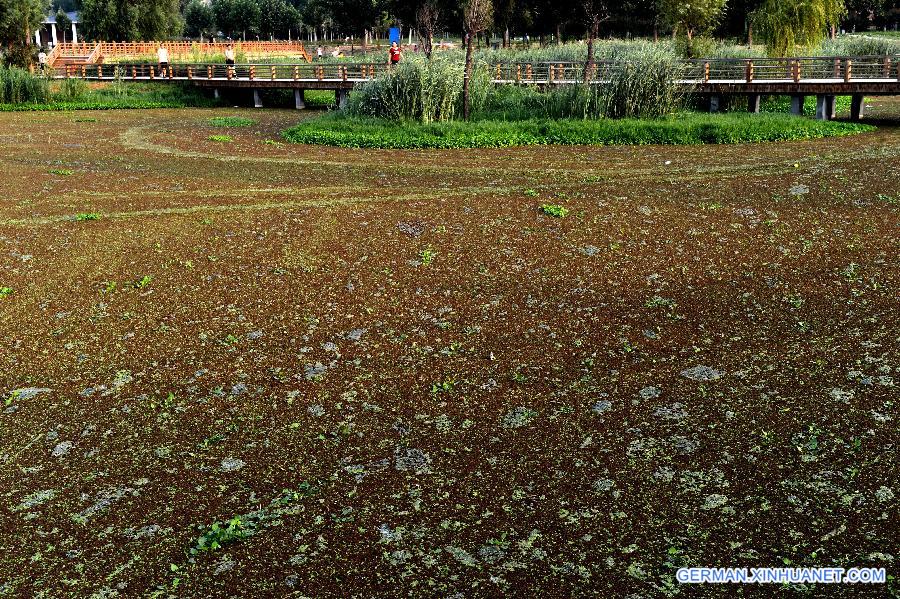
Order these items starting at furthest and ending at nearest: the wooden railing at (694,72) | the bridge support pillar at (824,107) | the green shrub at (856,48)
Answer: the green shrub at (856,48), the wooden railing at (694,72), the bridge support pillar at (824,107)

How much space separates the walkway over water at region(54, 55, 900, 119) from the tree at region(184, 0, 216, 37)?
6419 cm

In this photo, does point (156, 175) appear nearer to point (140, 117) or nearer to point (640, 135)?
point (640, 135)

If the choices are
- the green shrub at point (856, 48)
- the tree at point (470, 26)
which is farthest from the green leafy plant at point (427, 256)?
the green shrub at point (856, 48)

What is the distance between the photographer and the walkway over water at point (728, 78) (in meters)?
25.7

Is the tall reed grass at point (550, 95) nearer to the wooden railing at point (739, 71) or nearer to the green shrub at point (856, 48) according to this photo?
the wooden railing at point (739, 71)

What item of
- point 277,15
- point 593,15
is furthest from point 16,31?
point 277,15

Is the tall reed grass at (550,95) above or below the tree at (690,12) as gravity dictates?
below

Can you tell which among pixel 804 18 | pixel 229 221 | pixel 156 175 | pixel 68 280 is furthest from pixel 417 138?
pixel 804 18

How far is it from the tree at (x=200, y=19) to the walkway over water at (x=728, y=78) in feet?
211

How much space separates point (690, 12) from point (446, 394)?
4699 centimetres

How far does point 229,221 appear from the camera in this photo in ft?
41.6

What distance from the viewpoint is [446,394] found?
23.1ft

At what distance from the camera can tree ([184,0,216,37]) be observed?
99.2m

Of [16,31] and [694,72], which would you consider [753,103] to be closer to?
[694,72]
